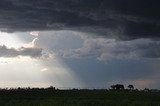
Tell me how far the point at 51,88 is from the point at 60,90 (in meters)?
4.10

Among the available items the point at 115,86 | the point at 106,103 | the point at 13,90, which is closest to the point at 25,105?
the point at 106,103

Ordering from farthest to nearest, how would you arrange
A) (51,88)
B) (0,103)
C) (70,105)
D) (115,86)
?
Answer: (115,86) < (51,88) < (0,103) < (70,105)

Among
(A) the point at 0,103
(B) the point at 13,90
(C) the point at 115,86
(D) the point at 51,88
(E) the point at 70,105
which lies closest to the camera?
(E) the point at 70,105

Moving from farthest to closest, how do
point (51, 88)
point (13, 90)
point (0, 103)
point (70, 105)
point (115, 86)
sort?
point (115, 86) < point (51, 88) < point (13, 90) < point (0, 103) < point (70, 105)

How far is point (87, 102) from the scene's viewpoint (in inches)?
2894

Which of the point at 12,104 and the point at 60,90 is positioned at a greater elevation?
the point at 60,90

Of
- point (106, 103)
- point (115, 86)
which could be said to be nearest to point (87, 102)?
point (106, 103)

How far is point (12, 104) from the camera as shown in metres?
71.5

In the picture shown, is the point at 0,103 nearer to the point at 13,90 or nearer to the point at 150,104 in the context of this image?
the point at 150,104

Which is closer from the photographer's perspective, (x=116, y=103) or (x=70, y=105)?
(x=70, y=105)

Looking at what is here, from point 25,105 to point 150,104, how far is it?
65.2 feet

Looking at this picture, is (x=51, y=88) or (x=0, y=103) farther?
(x=51, y=88)

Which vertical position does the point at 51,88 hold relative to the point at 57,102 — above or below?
above

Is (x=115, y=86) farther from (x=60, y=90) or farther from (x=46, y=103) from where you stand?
(x=46, y=103)
